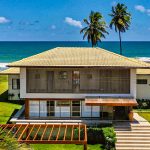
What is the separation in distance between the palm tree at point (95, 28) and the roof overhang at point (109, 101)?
38140 mm

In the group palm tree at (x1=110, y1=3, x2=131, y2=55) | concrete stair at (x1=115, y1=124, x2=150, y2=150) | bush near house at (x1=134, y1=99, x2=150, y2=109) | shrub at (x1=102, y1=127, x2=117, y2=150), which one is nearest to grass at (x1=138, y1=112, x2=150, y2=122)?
bush near house at (x1=134, y1=99, x2=150, y2=109)

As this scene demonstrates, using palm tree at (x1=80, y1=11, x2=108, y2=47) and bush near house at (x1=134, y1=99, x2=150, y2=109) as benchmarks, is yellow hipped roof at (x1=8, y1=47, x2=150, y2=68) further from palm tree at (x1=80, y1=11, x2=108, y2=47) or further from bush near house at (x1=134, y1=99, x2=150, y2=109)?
palm tree at (x1=80, y1=11, x2=108, y2=47)

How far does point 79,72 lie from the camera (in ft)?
134

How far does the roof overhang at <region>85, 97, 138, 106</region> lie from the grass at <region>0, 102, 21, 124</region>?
947 cm

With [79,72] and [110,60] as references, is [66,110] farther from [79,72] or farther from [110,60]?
[110,60]

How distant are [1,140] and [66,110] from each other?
23.3 metres

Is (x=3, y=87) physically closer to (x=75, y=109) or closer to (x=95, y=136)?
(x=75, y=109)

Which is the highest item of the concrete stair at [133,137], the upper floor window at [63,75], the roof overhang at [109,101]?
the upper floor window at [63,75]

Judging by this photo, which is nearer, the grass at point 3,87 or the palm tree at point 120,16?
the grass at point 3,87

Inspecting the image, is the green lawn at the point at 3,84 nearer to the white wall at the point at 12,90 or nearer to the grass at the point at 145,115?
the white wall at the point at 12,90

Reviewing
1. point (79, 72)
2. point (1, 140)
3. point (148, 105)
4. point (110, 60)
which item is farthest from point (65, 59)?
point (1, 140)

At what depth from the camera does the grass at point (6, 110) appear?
41.8 metres

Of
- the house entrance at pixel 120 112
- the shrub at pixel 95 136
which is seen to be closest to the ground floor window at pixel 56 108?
the house entrance at pixel 120 112

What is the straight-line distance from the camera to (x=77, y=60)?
41625 mm
